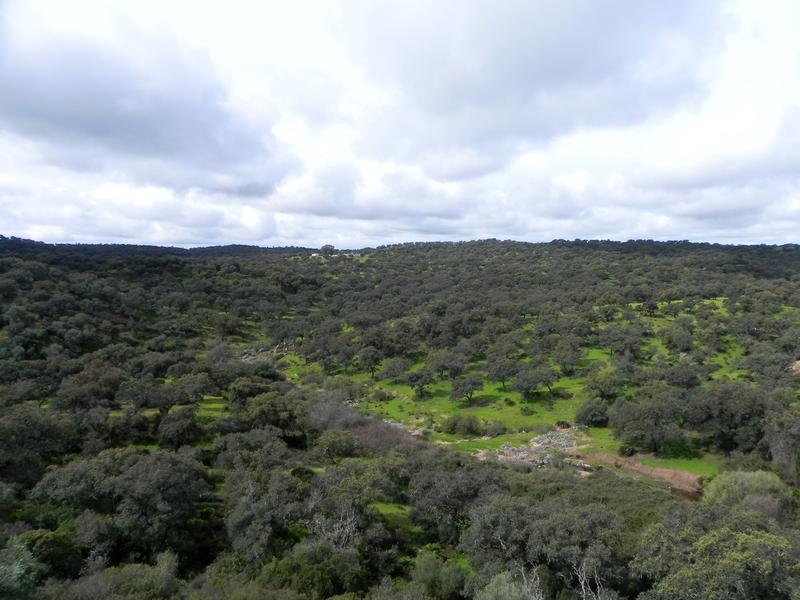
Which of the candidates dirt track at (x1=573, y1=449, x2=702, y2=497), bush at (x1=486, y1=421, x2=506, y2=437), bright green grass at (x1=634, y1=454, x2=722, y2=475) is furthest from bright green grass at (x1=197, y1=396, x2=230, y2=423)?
bright green grass at (x1=634, y1=454, x2=722, y2=475)

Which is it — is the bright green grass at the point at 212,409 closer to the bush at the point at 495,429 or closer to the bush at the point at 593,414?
the bush at the point at 495,429

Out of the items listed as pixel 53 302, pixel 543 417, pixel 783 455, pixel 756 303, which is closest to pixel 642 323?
pixel 756 303

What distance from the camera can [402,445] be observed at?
41156 millimetres

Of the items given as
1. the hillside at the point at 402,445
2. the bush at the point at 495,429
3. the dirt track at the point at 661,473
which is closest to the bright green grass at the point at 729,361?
the hillside at the point at 402,445

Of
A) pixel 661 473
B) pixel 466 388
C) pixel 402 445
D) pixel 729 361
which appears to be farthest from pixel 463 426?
pixel 729 361

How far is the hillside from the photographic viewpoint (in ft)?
66.8

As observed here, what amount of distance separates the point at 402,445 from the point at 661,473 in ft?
70.9

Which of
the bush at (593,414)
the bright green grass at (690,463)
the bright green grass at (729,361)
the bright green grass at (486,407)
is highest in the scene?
the bright green grass at (729,361)

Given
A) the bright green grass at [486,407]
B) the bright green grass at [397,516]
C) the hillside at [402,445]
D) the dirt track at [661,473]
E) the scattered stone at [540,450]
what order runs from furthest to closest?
the bright green grass at [486,407] < the scattered stone at [540,450] < the dirt track at [661,473] < the bright green grass at [397,516] < the hillside at [402,445]

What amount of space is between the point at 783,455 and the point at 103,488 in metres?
46.5

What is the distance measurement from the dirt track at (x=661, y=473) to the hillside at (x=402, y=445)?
21cm

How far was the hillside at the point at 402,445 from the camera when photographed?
20375mm

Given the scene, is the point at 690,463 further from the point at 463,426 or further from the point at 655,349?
the point at 655,349

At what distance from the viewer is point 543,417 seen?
182 feet
